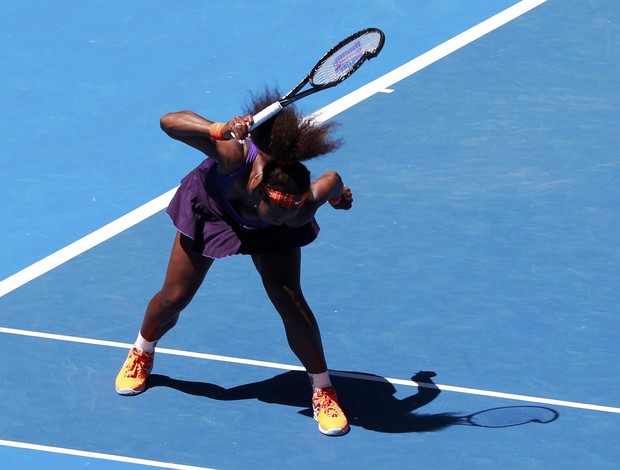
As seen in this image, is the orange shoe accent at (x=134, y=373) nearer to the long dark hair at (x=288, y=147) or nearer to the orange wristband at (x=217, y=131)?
the long dark hair at (x=288, y=147)

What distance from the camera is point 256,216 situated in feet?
24.1

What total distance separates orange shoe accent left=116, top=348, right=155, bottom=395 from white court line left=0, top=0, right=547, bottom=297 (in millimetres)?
1425

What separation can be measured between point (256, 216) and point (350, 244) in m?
2.42

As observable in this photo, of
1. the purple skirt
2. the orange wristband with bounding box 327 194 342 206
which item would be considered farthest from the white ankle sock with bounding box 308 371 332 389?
the orange wristband with bounding box 327 194 342 206

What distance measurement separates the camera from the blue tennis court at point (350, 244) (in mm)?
7617

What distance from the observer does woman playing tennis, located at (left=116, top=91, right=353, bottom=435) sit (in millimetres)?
6973

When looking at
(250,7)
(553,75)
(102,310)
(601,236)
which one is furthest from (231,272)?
(250,7)

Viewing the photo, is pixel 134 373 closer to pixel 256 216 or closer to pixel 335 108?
pixel 256 216

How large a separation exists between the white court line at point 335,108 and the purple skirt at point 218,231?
2.10 ft

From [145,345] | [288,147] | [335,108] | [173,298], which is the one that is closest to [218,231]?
[173,298]

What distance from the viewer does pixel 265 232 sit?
293 inches

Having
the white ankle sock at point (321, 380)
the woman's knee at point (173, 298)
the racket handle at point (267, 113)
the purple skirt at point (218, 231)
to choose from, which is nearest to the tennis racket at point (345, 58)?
the racket handle at point (267, 113)

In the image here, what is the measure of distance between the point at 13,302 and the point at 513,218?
11.2 ft

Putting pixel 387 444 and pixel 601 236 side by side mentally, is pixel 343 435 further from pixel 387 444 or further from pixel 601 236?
pixel 601 236
